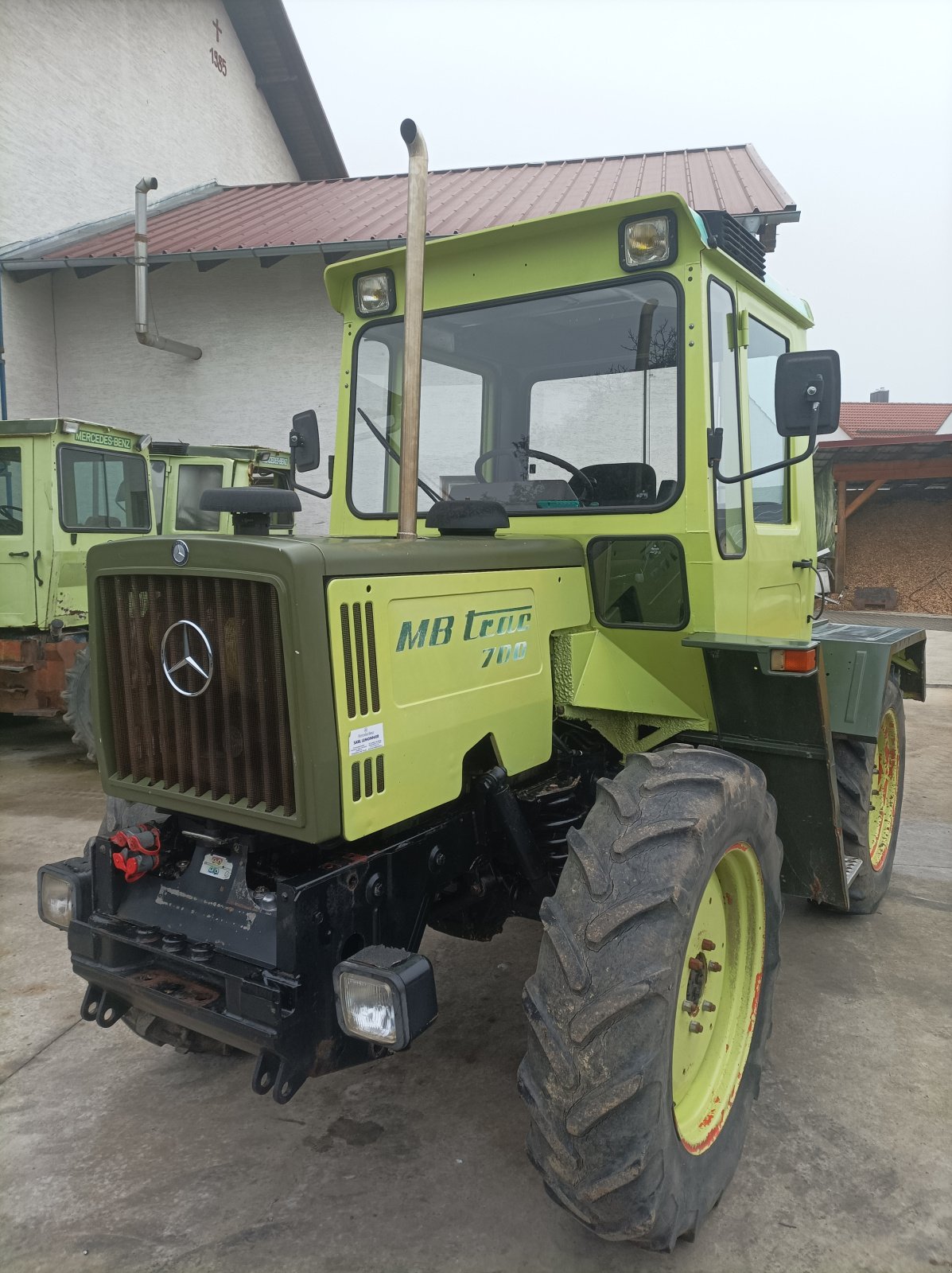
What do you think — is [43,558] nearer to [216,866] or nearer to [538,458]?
[538,458]

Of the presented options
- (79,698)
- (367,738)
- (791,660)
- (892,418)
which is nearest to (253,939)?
(367,738)

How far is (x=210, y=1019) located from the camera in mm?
2213

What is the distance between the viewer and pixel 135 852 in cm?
249

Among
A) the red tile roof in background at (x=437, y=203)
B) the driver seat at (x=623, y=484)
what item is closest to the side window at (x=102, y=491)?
the red tile roof in background at (x=437, y=203)

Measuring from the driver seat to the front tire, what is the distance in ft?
2.63

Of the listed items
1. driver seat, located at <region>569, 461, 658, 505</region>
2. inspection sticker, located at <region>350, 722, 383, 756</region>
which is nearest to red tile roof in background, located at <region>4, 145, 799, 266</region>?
driver seat, located at <region>569, 461, 658, 505</region>

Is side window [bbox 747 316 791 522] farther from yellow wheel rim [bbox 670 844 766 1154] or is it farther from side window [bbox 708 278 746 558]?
yellow wheel rim [bbox 670 844 766 1154]

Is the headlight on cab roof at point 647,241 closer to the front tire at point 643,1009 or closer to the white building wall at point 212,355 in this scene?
the front tire at point 643,1009

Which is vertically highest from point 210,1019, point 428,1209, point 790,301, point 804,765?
point 790,301

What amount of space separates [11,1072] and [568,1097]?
2.12 m

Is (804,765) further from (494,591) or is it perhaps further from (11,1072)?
(11,1072)

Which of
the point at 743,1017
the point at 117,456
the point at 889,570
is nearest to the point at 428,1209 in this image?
the point at 743,1017

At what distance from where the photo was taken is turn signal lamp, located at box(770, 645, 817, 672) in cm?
274

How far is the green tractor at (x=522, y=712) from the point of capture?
6.92ft
